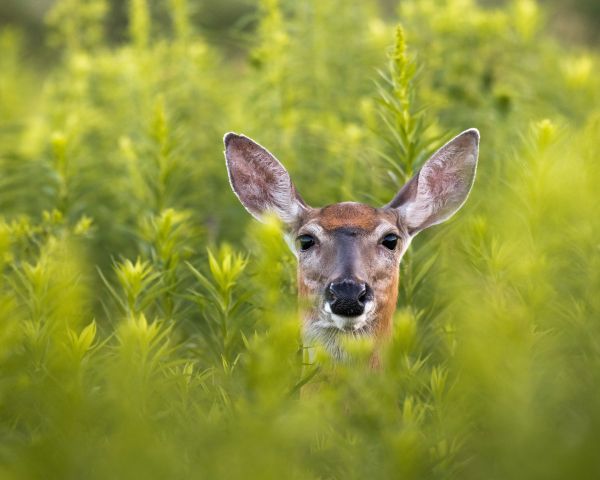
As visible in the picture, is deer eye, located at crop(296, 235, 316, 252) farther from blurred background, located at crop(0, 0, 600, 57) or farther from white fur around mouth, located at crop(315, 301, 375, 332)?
blurred background, located at crop(0, 0, 600, 57)

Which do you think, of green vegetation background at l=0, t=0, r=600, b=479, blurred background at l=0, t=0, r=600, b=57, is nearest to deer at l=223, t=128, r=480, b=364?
green vegetation background at l=0, t=0, r=600, b=479

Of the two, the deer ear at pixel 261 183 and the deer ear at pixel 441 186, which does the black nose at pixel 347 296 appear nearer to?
the deer ear at pixel 441 186

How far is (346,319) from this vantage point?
12.6ft

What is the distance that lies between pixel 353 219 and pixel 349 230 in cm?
9

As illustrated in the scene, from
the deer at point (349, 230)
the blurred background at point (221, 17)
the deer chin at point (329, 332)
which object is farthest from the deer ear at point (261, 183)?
the blurred background at point (221, 17)

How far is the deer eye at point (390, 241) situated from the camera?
429 centimetres

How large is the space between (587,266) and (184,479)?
190 centimetres

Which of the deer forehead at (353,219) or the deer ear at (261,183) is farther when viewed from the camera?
the deer ear at (261,183)

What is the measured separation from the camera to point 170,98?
6.73m

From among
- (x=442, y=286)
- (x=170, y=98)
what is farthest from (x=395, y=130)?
(x=170, y=98)

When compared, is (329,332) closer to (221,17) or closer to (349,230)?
(349,230)

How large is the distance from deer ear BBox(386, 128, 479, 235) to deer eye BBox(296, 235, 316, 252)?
1.49 feet

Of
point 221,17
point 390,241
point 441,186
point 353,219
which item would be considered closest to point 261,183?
point 353,219

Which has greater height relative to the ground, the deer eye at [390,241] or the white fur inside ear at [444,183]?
the white fur inside ear at [444,183]
